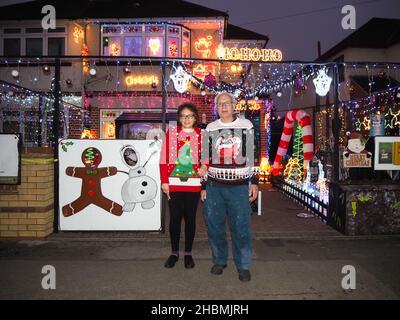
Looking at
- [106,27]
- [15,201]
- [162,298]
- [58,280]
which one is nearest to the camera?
[162,298]

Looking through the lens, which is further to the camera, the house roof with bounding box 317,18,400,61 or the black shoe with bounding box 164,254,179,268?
the house roof with bounding box 317,18,400,61

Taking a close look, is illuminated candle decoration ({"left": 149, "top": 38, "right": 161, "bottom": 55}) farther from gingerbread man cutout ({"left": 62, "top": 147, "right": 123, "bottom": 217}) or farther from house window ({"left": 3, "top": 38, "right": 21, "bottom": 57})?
gingerbread man cutout ({"left": 62, "top": 147, "right": 123, "bottom": 217})

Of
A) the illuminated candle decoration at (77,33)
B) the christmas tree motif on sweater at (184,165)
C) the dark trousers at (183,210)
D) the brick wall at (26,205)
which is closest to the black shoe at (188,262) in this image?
the dark trousers at (183,210)

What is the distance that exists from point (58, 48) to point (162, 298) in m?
13.7

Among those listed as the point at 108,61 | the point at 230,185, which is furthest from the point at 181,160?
the point at 108,61

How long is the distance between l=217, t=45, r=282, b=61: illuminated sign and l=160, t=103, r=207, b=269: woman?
1011 cm

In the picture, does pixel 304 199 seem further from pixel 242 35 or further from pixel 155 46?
pixel 242 35

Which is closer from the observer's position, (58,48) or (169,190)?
(169,190)

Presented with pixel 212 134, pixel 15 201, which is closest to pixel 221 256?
pixel 212 134

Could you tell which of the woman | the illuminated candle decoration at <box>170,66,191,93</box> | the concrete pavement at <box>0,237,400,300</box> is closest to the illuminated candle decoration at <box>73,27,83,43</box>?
the illuminated candle decoration at <box>170,66,191,93</box>

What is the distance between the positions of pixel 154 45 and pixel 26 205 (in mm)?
9775

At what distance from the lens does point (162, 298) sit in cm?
370

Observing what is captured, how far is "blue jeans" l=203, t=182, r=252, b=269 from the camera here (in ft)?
13.9

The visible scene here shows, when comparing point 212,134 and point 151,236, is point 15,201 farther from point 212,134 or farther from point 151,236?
point 212,134
